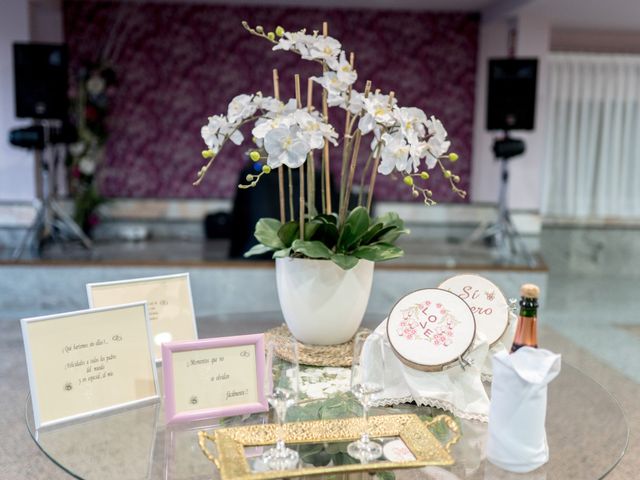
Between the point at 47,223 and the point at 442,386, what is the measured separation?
14.2ft

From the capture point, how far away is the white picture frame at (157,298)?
142cm

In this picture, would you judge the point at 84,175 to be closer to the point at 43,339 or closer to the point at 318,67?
the point at 318,67

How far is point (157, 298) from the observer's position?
148 centimetres

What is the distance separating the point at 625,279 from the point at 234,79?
14.1ft

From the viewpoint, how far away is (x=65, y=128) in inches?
195

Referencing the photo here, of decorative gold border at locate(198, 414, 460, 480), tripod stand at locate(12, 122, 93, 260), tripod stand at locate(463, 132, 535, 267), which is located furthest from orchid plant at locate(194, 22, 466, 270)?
tripod stand at locate(463, 132, 535, 267)

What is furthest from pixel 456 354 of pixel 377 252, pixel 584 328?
pixel 584 328

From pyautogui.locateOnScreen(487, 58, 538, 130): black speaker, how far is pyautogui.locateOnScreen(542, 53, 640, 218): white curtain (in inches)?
52.3

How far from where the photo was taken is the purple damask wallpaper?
605cm

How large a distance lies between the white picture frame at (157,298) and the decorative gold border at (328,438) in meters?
0.42

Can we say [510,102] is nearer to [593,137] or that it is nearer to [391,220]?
[593,137]

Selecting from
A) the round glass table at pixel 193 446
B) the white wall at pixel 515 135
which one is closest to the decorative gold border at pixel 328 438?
the round glass table at pixel 193 446

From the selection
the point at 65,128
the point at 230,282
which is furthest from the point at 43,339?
the point at 65,128

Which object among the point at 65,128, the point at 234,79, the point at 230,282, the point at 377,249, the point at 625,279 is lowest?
the point at 625,279
